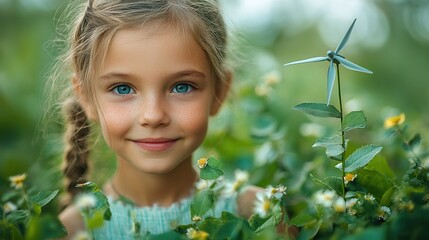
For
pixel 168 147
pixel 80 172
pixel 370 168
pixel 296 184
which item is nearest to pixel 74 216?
pixel 80 172

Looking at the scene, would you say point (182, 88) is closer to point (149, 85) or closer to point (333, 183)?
point (149, 85)

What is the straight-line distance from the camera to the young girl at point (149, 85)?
170 centimetres

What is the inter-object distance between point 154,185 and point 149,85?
1.29ft

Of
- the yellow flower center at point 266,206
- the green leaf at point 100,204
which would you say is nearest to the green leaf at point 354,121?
the yellow flower center at point 266,206

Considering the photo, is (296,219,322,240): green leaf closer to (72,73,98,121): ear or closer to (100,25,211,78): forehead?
(100,25,211,78): forehead

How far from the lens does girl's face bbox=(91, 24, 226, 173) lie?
1690 mm

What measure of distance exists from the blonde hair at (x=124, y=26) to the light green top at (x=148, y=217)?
1.02 feet

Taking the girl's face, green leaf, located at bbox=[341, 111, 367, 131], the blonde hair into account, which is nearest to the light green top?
the girl's face

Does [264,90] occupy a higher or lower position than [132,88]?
lower

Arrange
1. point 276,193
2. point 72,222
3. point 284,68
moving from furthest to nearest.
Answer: point 284,68 < point 72,222 < point 276,193

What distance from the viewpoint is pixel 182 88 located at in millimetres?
1770

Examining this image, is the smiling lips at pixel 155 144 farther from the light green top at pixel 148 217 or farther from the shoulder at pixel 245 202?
the shoulder at pixel 245 202

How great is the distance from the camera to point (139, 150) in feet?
5.82

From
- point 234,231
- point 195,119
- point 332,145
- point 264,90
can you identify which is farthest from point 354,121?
point 264,90
